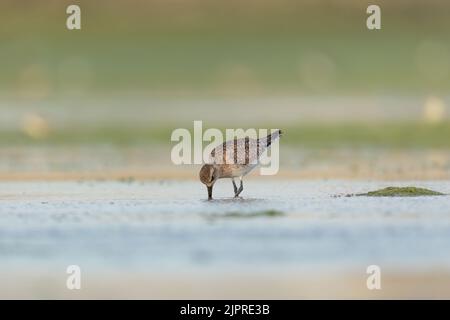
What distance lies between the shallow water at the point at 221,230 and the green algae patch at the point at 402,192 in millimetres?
394

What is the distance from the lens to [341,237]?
57.5ft

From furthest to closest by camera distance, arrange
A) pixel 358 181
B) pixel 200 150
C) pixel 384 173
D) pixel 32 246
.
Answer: pixel 200 150 → pixel 384 173 → pixel 358 181 → pixel 32 246

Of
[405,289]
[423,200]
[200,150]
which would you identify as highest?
[200,150]

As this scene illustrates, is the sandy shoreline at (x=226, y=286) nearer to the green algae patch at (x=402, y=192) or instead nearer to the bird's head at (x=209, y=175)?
the green algae patch at (x=402, y=192)

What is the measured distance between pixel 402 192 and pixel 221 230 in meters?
4.59

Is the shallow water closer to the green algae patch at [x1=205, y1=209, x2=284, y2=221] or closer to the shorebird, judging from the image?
the green algae patch at [x1=205, y1=209, x2=284, y2=221]

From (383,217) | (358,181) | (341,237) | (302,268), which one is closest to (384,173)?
(358,181)

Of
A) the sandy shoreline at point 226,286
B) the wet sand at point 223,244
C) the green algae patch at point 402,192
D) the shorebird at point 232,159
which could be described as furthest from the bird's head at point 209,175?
the sandy shoreline at point 226,286

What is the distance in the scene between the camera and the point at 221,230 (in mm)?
18203

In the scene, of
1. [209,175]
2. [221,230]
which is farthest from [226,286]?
[209,175]

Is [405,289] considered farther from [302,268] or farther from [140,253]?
[140,253]

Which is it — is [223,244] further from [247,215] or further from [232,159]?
[232,159]

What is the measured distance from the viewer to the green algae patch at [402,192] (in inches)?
852

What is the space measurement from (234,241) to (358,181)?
848cm
